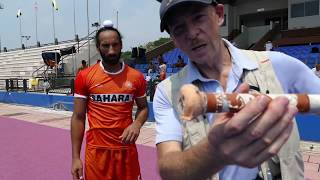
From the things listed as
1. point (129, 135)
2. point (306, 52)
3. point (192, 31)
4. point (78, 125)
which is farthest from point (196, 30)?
point (306, 52)

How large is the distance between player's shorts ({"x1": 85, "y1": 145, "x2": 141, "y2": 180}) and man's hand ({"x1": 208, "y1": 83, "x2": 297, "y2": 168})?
7.24 ft

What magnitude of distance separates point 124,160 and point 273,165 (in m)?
1.86

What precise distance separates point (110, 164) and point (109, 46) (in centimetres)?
100

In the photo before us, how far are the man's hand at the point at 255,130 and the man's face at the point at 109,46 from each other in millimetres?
2303

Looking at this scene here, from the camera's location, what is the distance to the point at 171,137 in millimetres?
1543

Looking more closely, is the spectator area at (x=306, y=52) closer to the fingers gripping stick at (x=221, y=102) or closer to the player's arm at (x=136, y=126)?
the player's arm at (x=136, y=126)

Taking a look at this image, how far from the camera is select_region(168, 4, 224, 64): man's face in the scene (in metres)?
1.52

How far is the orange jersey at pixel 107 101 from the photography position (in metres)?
3.16

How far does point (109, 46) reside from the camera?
3.22 metres

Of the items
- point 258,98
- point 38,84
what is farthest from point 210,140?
point 38,84

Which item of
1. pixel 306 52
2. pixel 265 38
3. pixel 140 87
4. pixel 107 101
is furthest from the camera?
pixel 265 38

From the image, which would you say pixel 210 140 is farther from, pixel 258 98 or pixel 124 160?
pixel 124 160

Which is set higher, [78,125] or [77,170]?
[78,125]

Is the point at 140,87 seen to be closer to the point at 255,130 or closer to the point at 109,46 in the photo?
the point at 109,46
